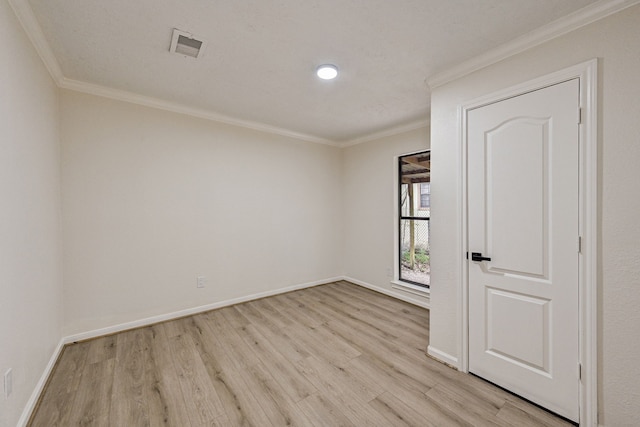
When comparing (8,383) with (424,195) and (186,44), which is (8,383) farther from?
(424,195)

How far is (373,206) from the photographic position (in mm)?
4230

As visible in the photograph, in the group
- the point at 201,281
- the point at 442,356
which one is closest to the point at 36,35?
the point at 201,281

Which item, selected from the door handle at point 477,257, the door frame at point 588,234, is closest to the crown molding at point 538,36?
the door frame at point 588,234

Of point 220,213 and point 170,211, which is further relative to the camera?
point 220,213

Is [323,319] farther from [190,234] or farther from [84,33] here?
[84,33]

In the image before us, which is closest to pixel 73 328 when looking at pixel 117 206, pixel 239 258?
pixel 117 206

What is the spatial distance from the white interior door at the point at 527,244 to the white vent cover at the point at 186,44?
2200mm

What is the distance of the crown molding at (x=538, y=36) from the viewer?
57.9 inches

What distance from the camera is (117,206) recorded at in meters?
2.73

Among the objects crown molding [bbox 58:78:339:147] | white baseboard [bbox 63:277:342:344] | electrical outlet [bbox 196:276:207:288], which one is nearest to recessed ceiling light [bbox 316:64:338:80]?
crown molding [bbox 58:78:339:147]

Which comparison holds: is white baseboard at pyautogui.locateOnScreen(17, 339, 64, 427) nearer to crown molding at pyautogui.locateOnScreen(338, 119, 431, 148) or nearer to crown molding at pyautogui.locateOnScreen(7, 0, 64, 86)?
crown molding at pyautogui.locateOnScreen(7, 0, 64, 86)

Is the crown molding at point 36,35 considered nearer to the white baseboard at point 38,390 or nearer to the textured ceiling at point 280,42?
the textured ceiling at point 280,42

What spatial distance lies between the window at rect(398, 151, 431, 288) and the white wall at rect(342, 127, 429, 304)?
141mm

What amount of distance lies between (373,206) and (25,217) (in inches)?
150
